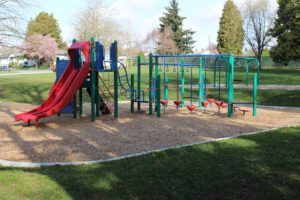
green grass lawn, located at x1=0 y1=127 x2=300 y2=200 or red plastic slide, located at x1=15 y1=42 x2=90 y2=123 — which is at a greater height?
red plastic slide, located at x1=15 y1=42 x2=90 y2=123

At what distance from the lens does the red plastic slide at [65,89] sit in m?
10.1

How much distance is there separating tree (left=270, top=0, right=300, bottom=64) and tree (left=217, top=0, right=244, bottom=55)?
12858 mm

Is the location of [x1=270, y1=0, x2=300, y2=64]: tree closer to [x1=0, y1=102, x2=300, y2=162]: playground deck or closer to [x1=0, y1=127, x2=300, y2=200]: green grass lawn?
[x1=0, y1=102, x2=300, y2=162]: playground deck

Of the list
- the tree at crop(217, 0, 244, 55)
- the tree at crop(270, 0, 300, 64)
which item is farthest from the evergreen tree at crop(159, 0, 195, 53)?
the tree at crop(270, 0, 300, 64)

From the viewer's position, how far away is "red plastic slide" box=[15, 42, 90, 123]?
33.0 ft

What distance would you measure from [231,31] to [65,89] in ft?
164

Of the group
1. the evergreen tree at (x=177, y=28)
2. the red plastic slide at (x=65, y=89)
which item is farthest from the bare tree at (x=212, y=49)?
the red plastic slide at (x=65, y=89)

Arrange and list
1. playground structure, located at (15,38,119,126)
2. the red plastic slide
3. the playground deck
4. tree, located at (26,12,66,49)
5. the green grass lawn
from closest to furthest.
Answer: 1. the green grass lawn
2. the playground deck
3. the red plastic slide
4. playground structure, located at (15,38,119,126)
5. tree, located at (26,12,66,49)

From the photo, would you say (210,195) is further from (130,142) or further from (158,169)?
(130,142)

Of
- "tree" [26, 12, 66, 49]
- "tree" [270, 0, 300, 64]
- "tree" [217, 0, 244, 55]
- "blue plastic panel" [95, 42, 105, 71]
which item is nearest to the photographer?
"blue plastic panel" [95, 42, 105, 71]

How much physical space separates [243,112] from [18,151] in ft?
22.7

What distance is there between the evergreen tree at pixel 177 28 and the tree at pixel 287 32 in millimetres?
21989

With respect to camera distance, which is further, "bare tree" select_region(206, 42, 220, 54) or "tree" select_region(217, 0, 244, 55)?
"bare tree" select_region(206, 42, 220, 54)

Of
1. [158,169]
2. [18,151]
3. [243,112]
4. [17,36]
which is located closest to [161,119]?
[243,112]
